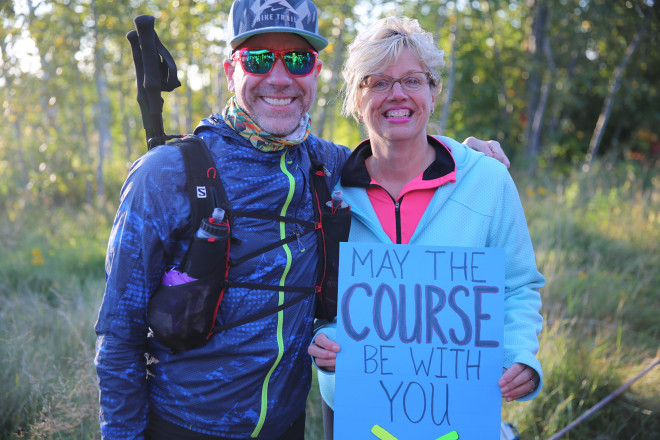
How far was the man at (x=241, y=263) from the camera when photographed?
1.83 m

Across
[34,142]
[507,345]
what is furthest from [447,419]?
[34,142]

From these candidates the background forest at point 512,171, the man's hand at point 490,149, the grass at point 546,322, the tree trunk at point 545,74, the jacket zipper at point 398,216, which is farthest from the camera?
the tree trunk at point 545,74

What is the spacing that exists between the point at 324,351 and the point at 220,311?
1.30ft

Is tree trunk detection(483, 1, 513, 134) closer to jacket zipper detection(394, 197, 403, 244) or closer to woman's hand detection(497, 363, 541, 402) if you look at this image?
jacket zipper detection(394, 197, 403, 244)

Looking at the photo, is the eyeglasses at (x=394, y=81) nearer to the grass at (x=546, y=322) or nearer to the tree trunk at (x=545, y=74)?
the grass at (x=546, y=322)

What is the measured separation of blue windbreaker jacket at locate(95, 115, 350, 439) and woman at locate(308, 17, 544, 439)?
8.2 inches

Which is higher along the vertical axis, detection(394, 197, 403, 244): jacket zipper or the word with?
detection(394, 197, 403, 244): jacket zipper

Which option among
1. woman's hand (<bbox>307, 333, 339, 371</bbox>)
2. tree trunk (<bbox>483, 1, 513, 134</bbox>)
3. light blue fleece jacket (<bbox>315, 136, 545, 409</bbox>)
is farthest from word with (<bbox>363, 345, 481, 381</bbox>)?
tree trunk (<bbox>483, 1, 513, 134</bbox>)

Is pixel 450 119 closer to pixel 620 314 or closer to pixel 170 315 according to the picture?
pixel 620 314

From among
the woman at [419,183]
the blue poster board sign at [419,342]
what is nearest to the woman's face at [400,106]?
the woman at [419,183]

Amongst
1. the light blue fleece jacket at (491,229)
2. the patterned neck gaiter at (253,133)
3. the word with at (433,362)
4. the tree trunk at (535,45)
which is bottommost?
the word with at (433,362)

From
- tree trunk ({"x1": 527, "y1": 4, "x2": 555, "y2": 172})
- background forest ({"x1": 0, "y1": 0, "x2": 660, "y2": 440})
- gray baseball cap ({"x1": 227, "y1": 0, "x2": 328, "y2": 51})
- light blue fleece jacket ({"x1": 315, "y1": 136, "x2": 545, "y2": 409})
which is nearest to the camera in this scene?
gray baseball cap ({"x1": 227, "y1": 0, "x2": 328, "y2": 51})

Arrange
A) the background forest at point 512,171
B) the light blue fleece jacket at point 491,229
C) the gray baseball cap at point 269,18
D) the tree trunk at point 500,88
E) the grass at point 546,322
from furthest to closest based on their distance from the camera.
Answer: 1. the tree trunk at point 500,88
2. the background forest at point 512,171
3. the grass at point 546,322
4. the light blue fleece jacket at point 491,229
5. the gray baseball cap at point 269,18

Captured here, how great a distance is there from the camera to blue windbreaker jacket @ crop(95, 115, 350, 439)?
1824 millimetres
